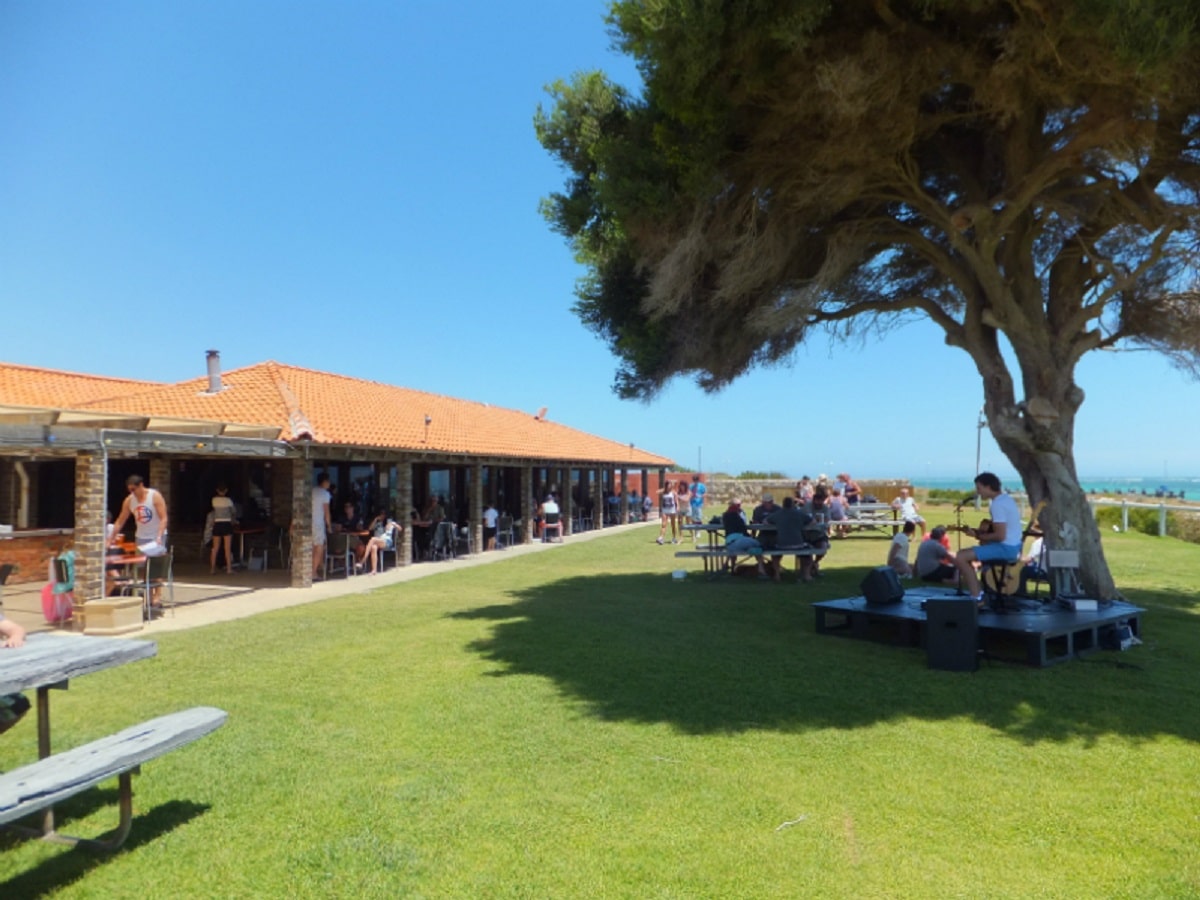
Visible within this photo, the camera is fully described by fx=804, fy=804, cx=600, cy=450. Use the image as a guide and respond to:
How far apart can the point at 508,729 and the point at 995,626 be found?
14.0ft

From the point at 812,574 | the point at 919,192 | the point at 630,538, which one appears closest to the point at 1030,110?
the point at 919,192

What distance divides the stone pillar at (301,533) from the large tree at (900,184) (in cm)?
534

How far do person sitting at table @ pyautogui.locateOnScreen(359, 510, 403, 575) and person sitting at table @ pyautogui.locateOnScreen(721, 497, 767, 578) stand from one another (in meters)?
6.24

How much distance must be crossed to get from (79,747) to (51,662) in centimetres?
43

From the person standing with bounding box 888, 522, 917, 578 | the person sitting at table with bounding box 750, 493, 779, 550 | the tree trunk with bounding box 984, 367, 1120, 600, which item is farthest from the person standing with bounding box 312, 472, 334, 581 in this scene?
the tree trunk with bounding box 984, 367, 1120, 600

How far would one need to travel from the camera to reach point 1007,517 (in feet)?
24.4

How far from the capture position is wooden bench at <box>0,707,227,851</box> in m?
2.75

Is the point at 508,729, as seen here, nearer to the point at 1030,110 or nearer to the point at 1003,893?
the point at 1003,893

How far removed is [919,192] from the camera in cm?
860

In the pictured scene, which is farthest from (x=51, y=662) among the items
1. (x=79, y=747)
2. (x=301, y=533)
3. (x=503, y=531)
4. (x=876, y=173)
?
(x=503, y=531)

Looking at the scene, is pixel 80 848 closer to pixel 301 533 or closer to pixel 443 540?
pixel 301 533

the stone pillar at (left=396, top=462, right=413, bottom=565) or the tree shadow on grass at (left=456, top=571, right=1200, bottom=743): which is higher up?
the stone pillar at (left=396, top=462, right=413, bottom=565)

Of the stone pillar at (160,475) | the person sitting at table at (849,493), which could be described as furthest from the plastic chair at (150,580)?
the person sitting at table at (849,493)

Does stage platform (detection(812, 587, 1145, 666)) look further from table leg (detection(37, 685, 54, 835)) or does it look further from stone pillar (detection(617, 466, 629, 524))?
stone pillar (detection(617, 466, 629, 524))
